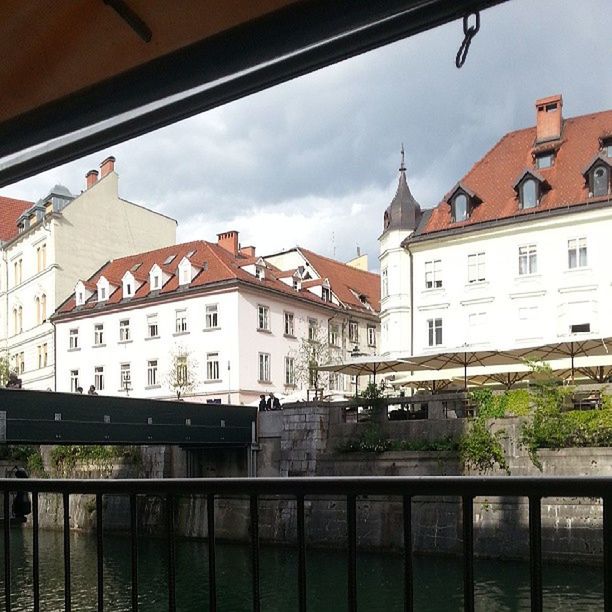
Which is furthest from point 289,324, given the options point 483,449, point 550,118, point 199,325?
point 483,449

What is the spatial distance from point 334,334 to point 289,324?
2871 mm

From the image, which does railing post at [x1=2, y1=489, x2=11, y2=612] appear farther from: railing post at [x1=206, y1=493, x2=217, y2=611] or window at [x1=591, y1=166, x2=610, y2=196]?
window at [x1=591, y1=166, x2=610, y2=196]

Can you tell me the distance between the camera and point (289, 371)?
25938 mm

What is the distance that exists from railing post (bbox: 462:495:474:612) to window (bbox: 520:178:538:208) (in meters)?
19.5

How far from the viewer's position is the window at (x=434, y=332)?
2089cm

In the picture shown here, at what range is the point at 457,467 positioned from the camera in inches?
565

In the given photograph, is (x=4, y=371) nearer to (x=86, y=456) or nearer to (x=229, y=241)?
(x=86, y=456)

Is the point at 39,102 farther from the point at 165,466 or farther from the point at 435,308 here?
the point at 435,308

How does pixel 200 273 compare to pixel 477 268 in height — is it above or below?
above

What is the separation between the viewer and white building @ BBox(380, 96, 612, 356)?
1900cm

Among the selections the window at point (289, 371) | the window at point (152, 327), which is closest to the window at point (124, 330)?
the window at point (152, 327)

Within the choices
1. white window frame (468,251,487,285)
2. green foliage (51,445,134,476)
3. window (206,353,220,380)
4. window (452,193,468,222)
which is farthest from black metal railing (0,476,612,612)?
window (206,353,220,380)

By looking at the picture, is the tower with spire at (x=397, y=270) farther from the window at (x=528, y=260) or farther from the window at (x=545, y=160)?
the window at (x=545, y=160)

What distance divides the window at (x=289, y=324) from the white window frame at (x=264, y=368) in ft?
4.78
